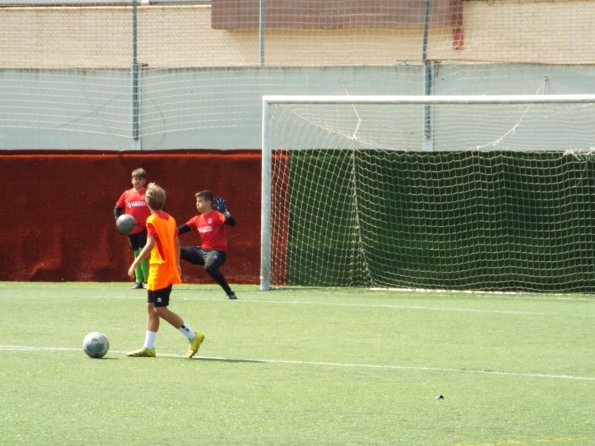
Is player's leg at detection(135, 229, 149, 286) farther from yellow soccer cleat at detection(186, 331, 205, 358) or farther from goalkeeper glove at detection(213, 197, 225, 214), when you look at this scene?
yellow soccer cleat at detection(186, 331, 205, 358)

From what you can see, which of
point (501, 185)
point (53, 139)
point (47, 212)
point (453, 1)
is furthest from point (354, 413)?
point (453, 1)

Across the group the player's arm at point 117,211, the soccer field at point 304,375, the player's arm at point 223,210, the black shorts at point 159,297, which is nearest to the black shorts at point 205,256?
the player's arm at point 223,210

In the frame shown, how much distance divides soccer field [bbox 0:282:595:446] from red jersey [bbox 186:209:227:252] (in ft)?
3.54

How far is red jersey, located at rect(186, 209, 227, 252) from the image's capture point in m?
17.7

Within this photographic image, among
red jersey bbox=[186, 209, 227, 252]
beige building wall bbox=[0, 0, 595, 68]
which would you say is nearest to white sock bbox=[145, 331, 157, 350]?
red jersey bbox=[186, 209, 227, 252]

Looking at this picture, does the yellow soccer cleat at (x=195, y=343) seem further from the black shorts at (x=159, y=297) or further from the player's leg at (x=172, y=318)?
the black shorts at (x=159, y=297)

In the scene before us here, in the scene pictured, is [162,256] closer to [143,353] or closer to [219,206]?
[143,353]

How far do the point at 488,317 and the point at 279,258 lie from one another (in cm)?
556

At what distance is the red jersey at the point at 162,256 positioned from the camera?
11.3m

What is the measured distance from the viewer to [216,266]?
17.5 m

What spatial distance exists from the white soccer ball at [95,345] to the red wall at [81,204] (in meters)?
9.46

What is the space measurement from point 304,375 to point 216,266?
7348 millimetres

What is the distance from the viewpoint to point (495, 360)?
11406 millimetres

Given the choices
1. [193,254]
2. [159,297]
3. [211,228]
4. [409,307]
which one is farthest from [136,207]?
[159,297]
